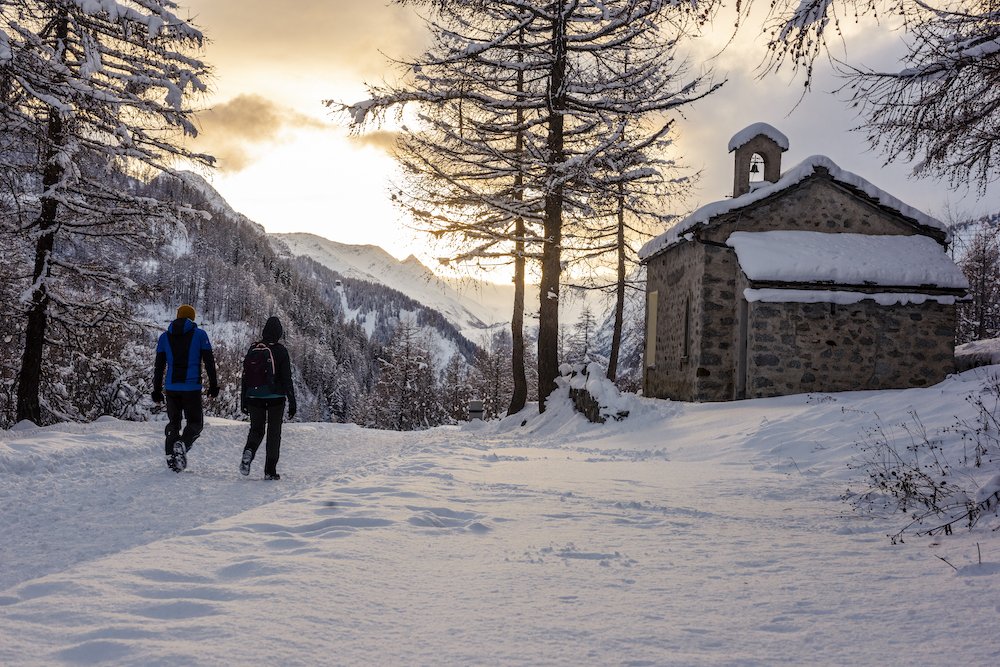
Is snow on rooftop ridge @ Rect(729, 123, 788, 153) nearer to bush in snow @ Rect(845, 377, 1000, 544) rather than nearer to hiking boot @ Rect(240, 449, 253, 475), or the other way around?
bush in snow @ Rect(845, 377, 1000, 544)

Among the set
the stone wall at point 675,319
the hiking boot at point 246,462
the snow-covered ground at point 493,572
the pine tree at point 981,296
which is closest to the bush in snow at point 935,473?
the snow-covered ground at point 493,572

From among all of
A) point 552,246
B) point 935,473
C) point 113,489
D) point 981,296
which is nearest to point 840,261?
point 552,246

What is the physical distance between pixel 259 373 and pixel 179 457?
4.31ft

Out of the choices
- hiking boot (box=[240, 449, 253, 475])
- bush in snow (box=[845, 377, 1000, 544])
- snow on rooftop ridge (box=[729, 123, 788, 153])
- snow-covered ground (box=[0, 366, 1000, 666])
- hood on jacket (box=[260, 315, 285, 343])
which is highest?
snow on rooftop ridge (box=[729, 123, 788, 153])

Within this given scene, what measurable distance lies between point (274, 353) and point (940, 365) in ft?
44.3

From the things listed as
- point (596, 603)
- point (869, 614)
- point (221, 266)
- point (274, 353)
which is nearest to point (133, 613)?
point (596, 603)

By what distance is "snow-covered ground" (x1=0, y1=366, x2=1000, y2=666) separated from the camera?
7.15 feet

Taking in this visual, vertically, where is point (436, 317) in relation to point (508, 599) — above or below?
above

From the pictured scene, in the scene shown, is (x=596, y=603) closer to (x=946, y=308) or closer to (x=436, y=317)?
(x=946, y=308)

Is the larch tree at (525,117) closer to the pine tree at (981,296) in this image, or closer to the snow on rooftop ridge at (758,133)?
the snow on rooftop ridge at (758,133)

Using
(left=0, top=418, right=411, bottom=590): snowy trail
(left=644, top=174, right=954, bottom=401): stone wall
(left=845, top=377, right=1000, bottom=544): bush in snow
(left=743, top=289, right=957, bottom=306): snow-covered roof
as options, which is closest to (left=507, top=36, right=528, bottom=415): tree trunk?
(left=644, top=174, right=954, bottom=401): stone wall

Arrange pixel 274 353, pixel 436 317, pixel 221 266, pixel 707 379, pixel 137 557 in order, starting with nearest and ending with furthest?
pixel 137 557
pixel 274 353
pixel 707 379
pixel 221 266
pixel 436 317

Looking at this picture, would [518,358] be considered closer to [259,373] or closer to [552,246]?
[552,246]

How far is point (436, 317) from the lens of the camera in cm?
19888
